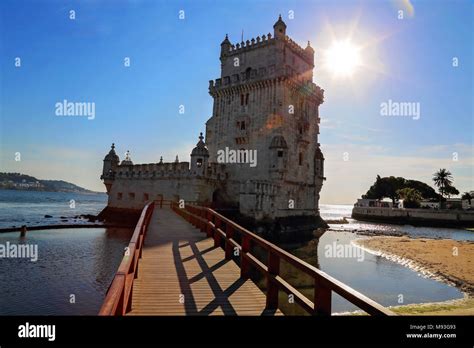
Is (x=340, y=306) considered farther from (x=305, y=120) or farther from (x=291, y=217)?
(x=305, y=120)

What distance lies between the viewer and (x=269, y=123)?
1432 inches

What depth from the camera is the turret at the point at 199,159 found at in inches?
1344

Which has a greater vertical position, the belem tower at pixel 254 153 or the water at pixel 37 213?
the belem tower at pixel 254 153

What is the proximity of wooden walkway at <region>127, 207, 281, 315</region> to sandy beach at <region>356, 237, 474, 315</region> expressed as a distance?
975cm

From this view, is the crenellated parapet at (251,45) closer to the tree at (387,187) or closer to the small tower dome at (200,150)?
the small tower dome at (200,150)

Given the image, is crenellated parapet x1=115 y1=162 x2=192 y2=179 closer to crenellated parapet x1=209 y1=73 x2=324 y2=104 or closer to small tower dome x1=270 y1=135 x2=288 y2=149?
small tower dome x1=270 y1=135 x2=288 y2=149

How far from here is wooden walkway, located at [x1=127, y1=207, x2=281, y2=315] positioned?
608cm

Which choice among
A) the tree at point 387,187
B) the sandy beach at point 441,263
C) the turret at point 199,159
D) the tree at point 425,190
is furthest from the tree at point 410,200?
the turret at point 199,159

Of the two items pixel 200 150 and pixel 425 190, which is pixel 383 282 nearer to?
pixel 200 150

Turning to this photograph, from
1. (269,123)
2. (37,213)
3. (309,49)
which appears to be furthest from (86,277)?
(37,213)

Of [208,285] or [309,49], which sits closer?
[208,285]

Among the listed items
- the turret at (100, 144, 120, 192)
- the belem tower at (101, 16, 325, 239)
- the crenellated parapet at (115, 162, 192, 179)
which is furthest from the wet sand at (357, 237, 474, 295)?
the turret at (100, 144, 120, 192)

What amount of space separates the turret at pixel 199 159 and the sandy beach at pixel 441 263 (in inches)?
790

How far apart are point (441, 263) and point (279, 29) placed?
2867 centimetres
